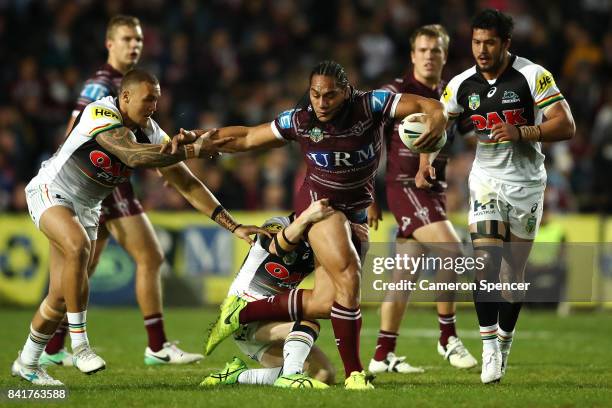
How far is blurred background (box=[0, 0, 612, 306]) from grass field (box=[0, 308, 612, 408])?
2.98 m

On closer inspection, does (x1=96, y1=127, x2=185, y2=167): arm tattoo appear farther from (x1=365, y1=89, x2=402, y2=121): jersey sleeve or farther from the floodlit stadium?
(x1=365, y1=89, x2=402, y2=121): jersey sleeve

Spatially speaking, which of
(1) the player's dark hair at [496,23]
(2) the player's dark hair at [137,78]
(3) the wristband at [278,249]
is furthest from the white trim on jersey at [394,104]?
(2) the player's dark hair at [137,78]

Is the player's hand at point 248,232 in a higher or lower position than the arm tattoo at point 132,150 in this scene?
lower

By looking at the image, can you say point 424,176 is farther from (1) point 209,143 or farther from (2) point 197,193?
(1) point 209,143

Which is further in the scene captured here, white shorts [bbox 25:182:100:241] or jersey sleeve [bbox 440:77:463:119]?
jersey sleeve [bbox 440:77:463:119]

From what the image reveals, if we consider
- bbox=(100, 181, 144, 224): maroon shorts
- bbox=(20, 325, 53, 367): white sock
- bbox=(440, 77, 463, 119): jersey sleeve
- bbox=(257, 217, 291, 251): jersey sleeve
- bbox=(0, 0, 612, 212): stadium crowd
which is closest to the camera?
bbox=(20, 325, 53, 367): white sock

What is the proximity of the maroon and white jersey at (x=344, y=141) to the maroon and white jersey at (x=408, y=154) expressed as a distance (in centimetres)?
189

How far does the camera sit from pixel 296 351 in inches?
302

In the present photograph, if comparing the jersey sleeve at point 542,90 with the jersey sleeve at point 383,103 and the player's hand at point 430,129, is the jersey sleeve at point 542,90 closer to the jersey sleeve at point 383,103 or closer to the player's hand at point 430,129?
the player's hand at point 430,129

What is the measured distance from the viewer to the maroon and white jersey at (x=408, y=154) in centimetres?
984

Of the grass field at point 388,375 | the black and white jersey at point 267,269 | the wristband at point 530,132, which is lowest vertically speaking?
the grass field at point 388,375

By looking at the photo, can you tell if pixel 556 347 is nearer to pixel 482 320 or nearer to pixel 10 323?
pixel 482 320

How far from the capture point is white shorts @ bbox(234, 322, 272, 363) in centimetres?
819

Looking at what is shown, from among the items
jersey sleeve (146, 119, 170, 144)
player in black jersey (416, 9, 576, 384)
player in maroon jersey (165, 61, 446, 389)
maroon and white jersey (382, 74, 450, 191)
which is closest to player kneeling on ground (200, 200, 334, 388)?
player in maroon jersey (165, 61, 446, 389)
